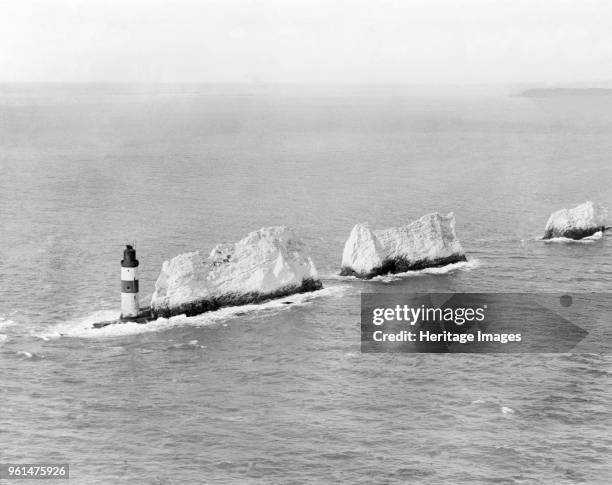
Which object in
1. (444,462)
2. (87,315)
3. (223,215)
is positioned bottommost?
(444,462)

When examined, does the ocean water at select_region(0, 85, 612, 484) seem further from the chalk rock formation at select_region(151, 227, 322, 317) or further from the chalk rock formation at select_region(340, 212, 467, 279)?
the chalk rock formation at select_region(340, 212, 467, 279)

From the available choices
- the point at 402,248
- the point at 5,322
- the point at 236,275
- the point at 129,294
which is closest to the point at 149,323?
the point at 129,294

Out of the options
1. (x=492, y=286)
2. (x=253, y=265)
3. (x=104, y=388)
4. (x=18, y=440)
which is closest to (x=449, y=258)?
(x=492, y=286)

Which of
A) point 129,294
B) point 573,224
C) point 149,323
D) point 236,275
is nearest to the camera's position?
point 149,323

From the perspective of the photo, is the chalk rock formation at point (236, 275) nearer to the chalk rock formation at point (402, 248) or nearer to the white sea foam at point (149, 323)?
the white sea foam at point (149, 323)

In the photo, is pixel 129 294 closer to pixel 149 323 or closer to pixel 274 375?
pixel 149 323

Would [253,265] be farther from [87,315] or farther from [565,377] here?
[565,377]
